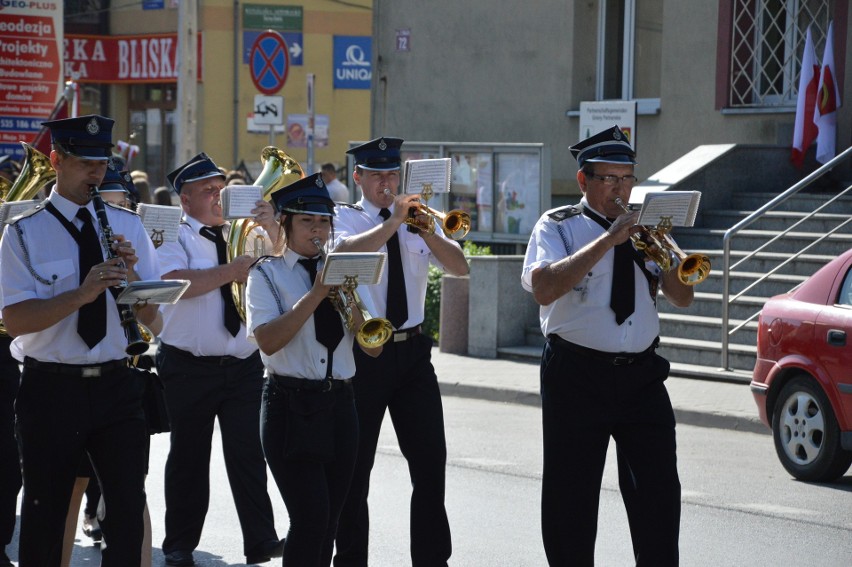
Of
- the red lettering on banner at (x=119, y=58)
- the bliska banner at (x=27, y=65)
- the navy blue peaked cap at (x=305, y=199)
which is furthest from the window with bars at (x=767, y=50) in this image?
the red lettering on banner at (x=119, y=58)

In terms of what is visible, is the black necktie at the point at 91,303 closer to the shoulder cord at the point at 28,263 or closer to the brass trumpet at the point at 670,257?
the shoulder cord at the point at 28,263

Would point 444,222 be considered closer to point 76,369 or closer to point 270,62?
point 76,369

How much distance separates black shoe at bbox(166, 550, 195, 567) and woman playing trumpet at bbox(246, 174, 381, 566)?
179 centimetres

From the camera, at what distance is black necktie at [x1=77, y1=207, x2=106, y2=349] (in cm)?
543

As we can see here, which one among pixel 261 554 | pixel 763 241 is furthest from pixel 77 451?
pixel 763 241

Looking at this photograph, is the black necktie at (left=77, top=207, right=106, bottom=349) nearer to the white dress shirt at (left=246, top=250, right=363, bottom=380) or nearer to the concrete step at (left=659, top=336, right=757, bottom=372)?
the white dress shirt at (left=246, top=250, right=363, bottom=380)

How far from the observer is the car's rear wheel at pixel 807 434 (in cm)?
922

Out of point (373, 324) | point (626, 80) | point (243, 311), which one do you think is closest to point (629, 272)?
point (373, 324)

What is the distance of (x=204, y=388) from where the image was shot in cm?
723

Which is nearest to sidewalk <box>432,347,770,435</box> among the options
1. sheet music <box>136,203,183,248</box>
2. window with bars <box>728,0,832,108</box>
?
window with bars <box>728,0,832,108</box>

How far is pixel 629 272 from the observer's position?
585 cm

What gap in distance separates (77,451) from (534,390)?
790 cm

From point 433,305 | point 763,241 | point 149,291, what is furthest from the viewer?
point 433,305

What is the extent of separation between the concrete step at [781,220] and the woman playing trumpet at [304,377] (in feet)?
30.9
